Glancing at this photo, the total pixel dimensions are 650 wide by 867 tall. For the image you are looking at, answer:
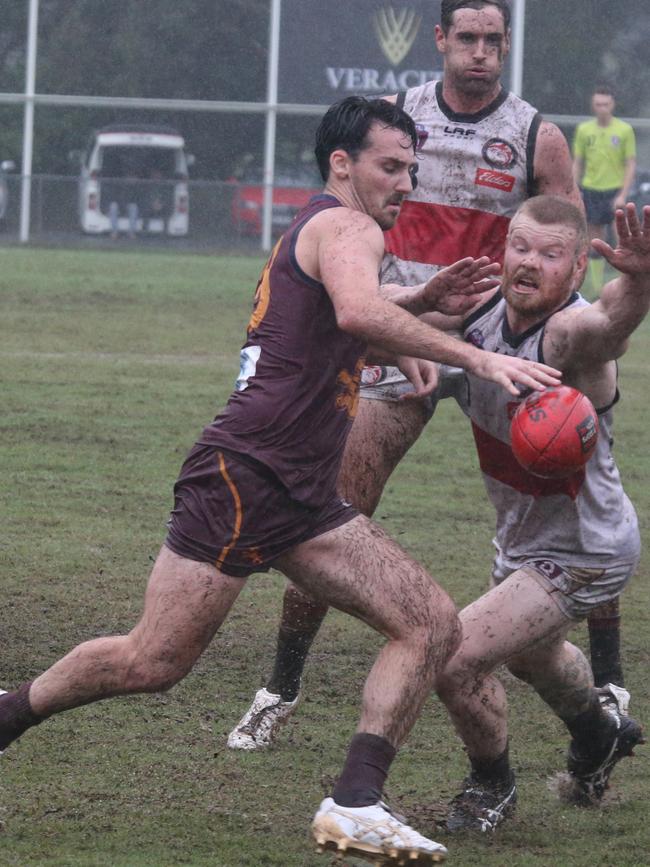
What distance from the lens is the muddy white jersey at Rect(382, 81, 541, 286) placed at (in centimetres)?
584

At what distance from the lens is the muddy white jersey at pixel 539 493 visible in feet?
15.0

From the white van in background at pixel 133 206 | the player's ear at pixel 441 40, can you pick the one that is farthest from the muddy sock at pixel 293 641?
the white van in background at pixel 133 206

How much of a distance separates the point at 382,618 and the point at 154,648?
2.07ft

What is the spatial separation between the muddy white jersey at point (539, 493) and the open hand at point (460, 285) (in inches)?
3.7

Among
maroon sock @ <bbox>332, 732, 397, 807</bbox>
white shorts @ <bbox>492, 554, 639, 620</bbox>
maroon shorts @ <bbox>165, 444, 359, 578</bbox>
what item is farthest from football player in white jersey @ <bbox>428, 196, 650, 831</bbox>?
maroon shorts @ <bbox>165, 444, 359, 578</bbox>

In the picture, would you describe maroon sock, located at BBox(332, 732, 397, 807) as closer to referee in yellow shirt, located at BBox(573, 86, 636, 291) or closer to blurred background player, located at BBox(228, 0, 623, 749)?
blurred background player, located at BBox(228, 0, 623, 749)

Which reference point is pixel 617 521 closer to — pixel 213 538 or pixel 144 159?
pixel 213 538

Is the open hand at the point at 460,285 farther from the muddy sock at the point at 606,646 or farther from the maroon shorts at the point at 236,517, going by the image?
the muddy sock at the point at 606,646

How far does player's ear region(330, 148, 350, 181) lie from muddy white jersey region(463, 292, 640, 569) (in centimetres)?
65

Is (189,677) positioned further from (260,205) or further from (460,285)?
(260,205)

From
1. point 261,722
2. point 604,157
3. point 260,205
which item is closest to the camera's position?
point 261,722

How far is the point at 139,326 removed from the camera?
15.9m

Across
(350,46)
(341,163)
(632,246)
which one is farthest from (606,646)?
(350,46)

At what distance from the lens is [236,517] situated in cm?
419
